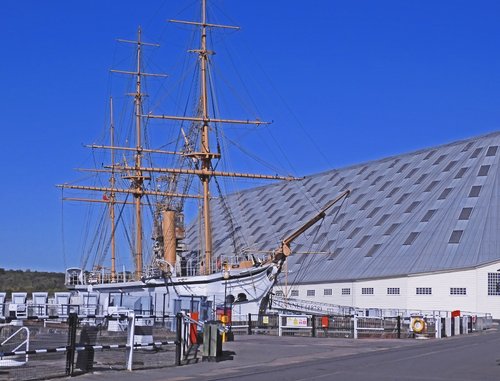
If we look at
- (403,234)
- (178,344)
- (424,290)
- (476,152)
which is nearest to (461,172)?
(476,152)

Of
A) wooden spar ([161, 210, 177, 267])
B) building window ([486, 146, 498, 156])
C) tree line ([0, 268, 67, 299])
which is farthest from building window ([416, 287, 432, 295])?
tree line ([0, 268, 67, 299])

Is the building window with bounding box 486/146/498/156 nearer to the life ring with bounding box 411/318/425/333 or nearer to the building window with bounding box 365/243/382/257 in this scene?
the building window with bounding box 365/243/382/257

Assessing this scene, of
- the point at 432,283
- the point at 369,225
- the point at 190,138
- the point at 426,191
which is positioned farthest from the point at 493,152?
the point at 190,138

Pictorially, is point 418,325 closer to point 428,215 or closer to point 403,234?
point 403,234

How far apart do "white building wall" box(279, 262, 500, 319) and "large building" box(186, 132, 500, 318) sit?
0.24 feet

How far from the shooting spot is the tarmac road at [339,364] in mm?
19672

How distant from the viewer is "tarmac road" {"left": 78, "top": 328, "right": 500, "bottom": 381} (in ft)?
64.5

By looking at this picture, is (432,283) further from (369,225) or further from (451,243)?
(369,225)

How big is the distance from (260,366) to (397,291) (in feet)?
141

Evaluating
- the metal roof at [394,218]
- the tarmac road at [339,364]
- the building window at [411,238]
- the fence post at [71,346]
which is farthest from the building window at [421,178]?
the fence post at [71,346]

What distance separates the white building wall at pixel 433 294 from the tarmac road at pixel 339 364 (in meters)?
28.1

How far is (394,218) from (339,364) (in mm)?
50487

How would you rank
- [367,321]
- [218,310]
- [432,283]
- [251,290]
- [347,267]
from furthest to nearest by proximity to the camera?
[347,267] → [432,283] → [251,290] → [367,321] → [218,310]

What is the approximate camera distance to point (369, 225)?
7469 centimetres
